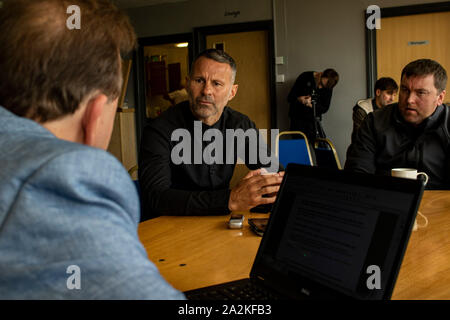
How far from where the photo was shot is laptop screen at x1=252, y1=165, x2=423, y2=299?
28.5 inches

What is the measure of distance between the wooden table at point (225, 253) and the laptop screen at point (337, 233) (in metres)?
0.17

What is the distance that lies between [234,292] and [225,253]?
28 centimetres

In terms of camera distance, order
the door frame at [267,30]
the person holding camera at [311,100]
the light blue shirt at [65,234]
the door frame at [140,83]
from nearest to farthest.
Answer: the light blue shirt at [65,234]
the person holding camera at [311,100]
the door frame at [267,30]
the door frame at [140,83]

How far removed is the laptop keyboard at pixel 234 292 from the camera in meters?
0.87

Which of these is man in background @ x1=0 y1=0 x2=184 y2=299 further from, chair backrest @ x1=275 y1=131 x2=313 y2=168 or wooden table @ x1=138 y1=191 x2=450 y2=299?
chair backrest @ x1=275 y1=131 x2=313 y2=168

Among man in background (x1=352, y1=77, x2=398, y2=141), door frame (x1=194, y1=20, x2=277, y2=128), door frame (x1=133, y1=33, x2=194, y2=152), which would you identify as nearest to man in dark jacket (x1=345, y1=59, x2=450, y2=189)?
man in background (x1=352, y1=77, x2=398, y2=141)

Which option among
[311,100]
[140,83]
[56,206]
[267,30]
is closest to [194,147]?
[56,206]

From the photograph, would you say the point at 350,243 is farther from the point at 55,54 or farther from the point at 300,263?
the point at 55,54

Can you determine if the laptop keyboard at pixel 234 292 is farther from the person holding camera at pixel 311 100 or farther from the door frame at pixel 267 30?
the door frame at pixel 267 30

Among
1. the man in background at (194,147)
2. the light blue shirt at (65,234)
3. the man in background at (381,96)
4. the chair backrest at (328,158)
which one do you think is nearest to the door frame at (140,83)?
the man in background at (381,96)

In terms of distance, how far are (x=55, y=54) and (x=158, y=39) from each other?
6916mm

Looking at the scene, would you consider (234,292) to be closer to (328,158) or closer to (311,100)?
(328,158)

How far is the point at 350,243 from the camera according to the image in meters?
0.78

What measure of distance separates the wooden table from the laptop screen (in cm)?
17
